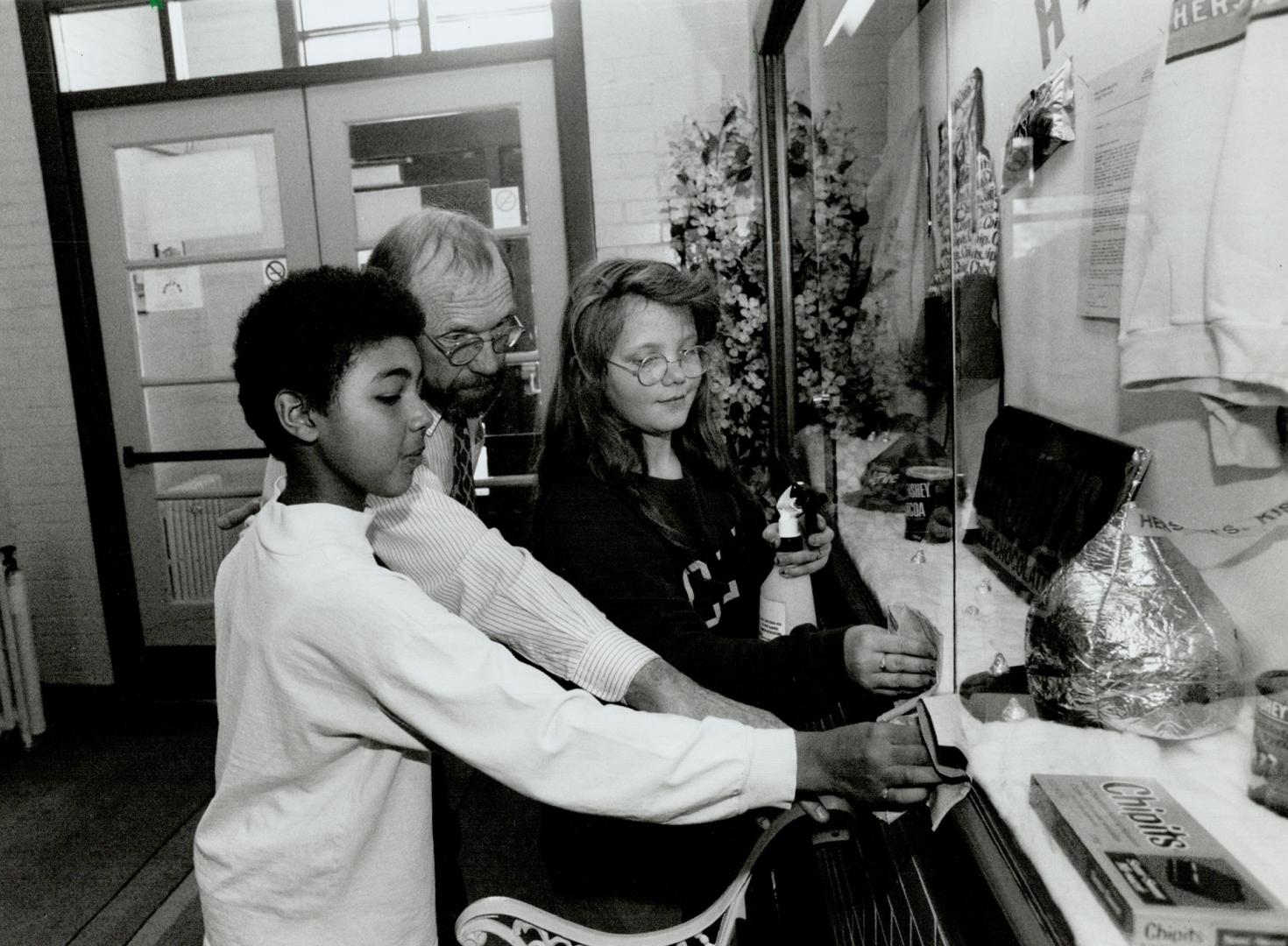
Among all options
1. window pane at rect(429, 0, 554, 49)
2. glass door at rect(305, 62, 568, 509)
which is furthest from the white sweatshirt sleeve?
window pane at rect(429, 0, 554, 49)

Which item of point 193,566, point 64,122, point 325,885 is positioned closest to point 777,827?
point 325,885

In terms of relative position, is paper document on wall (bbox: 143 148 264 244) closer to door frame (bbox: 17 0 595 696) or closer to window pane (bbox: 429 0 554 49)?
door frame (bbox: 17 0 595 696)

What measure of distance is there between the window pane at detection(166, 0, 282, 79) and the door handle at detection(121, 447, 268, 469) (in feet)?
5.01

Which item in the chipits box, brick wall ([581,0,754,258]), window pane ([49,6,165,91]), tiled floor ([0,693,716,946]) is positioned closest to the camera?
the chipits box

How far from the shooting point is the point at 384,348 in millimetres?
1121

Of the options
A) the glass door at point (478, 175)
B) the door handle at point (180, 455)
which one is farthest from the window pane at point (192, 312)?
the glass door at point (478, 175)

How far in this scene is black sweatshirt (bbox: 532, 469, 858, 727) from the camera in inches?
48.9

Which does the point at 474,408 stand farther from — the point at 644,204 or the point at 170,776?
the point at 170,776

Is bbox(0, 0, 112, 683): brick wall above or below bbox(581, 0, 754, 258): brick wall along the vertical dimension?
below

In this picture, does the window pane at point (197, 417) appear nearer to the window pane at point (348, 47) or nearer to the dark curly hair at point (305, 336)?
the window pane at point (348, 47)

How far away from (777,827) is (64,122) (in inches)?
165

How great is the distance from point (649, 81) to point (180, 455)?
8.20 ft

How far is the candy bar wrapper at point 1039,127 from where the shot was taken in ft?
4.26

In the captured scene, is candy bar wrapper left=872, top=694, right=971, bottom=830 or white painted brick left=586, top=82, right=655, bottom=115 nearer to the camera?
candy bar wrapper left=872, top=694, right=971, bottom=830
